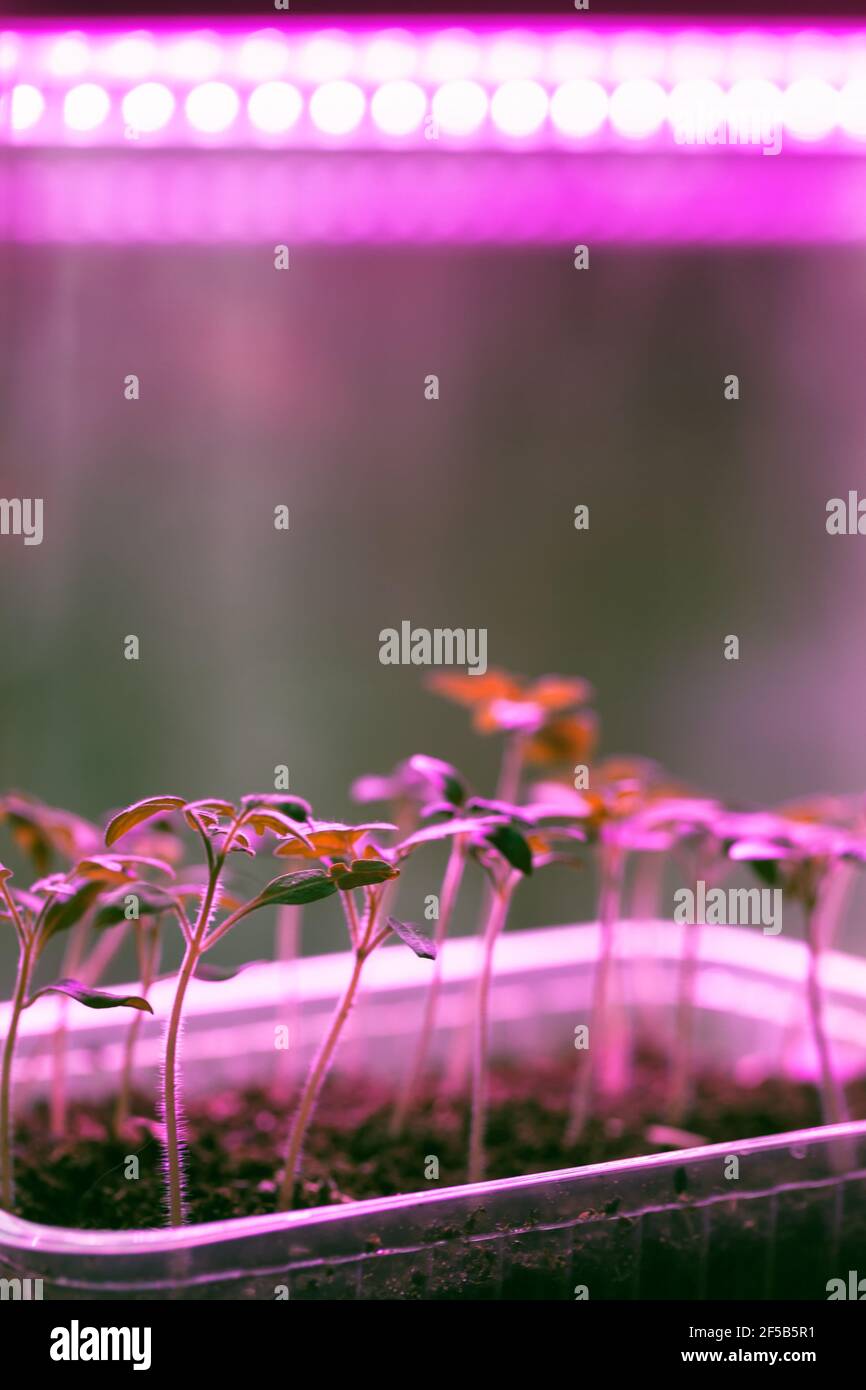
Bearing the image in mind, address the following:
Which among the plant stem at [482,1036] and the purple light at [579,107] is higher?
the purple light at [579,107]

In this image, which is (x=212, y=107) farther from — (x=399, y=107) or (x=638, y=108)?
(x=638, y=108)

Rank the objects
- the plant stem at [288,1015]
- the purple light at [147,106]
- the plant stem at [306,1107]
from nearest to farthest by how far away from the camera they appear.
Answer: the plant stem at [306,1107] < the purple light at [147,106] < the plant stem at [288,1015]

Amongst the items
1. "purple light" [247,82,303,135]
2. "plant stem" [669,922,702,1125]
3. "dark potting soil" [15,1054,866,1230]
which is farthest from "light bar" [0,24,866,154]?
"dark potting soil" [15,1054,866,1230]

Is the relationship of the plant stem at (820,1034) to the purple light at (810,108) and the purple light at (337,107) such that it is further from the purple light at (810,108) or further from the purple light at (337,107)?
the purple light at (337,107)
